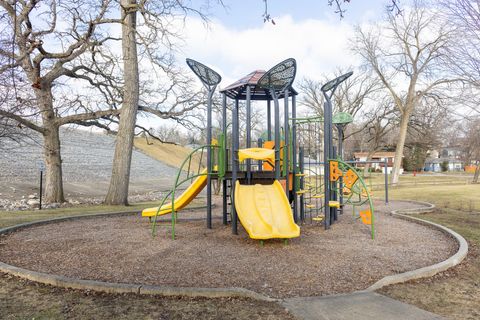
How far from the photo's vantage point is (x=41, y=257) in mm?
5359

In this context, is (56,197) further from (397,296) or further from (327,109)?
(397,296)

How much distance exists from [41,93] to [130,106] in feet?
11.4

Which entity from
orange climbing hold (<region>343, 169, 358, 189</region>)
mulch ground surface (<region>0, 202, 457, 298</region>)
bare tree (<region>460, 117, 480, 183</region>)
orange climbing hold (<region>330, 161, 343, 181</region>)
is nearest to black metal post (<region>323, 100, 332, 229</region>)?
orange climbing hold (<region>330, 161, 343, 181</region>)

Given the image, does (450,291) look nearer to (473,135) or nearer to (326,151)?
(326,151)

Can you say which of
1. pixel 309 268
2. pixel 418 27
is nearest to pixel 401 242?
pixel 309 268

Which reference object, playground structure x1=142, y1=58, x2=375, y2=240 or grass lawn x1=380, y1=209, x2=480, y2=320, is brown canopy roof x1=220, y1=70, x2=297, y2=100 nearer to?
playground structure x1=142, y1=58, x2=375, y2=240

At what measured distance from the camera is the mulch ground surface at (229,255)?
4.26 meters

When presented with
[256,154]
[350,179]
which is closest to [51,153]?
[256,154]

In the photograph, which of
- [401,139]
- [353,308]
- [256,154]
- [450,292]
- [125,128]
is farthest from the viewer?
[401,139]

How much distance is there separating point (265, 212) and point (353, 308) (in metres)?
3.21

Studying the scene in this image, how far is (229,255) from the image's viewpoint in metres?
5.44

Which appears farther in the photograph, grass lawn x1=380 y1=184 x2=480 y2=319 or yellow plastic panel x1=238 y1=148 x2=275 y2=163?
yellow plastic panel x1=238 y1=148 x2=275 y2=163

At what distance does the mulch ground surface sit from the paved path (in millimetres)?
297

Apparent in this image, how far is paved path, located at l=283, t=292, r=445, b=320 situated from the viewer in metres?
3.16
